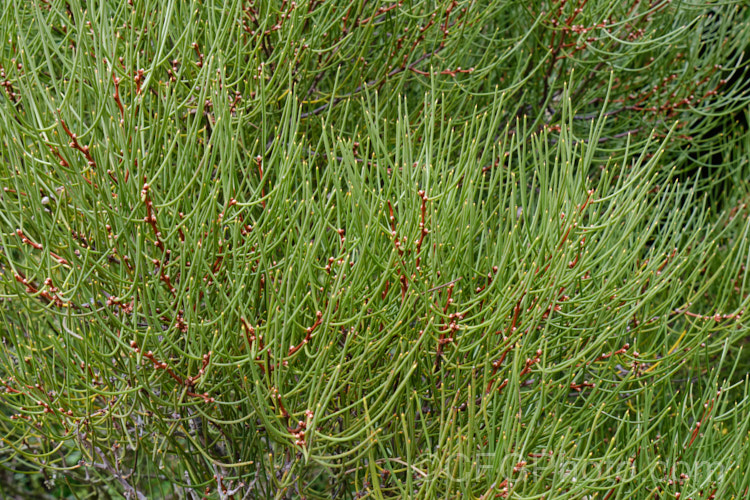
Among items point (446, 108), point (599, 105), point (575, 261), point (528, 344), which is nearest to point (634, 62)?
point (599, 105)

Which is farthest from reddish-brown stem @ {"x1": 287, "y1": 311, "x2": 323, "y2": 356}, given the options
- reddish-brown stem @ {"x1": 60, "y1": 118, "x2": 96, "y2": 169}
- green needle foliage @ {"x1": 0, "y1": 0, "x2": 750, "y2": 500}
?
reddish-brown stem @ {"x1": 60, "y1": 118, "x2": 96, "y2": 169}

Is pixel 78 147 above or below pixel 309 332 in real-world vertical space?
above

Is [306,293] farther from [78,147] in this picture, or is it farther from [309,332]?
[78,147]

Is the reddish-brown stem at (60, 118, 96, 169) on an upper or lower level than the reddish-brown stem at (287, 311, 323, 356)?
upper

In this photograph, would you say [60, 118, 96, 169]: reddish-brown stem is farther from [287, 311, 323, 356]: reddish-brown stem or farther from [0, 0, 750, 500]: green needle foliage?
[287, 311, 323, 356]: reddish-brown stem

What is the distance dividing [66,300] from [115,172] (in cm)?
28

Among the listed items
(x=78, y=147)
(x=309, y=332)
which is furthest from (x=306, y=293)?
(x=78, y=147)

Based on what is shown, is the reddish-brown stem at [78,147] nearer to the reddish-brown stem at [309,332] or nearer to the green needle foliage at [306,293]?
the green needle foliage at [306,293]

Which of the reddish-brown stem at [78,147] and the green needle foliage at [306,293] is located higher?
the reddish-brown stem at [78,147]

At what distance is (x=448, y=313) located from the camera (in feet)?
4.53

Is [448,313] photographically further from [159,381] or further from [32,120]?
[32,120]

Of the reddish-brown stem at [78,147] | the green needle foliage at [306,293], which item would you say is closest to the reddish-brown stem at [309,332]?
the green needle foliage at [306,293]

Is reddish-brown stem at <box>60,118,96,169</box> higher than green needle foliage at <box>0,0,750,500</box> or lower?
higher

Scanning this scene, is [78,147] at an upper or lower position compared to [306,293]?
upper
